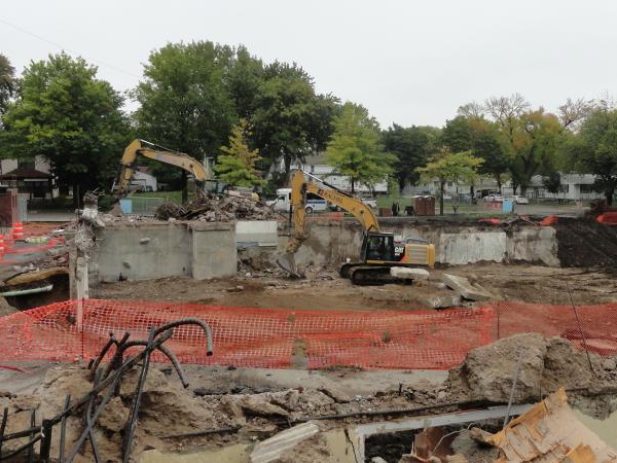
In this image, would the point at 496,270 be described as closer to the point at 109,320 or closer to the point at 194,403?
the point at 109,320

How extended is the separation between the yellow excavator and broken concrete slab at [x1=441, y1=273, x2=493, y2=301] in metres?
1.10

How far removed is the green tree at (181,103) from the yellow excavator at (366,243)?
2372 cm

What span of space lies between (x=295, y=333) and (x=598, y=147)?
32441mm

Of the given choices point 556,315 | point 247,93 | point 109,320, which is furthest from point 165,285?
point 247,93

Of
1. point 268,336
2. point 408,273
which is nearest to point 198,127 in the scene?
Answer: point 408,273

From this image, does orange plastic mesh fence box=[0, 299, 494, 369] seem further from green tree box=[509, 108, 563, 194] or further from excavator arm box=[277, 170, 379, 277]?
green tree box=[509, 108, 563, 194]

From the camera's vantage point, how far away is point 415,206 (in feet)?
133

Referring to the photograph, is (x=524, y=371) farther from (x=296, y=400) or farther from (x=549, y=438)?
(x=296, y=400)

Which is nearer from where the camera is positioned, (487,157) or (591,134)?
(591,134)

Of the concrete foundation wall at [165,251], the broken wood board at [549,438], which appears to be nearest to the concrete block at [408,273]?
the concrete foundation wall at [165,251]

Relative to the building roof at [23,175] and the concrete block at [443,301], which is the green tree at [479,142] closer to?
the building roof at [23,175]

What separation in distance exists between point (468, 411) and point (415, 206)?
34668 mm

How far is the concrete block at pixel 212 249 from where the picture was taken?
18.3 meters

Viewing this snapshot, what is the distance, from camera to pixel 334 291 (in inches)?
691
